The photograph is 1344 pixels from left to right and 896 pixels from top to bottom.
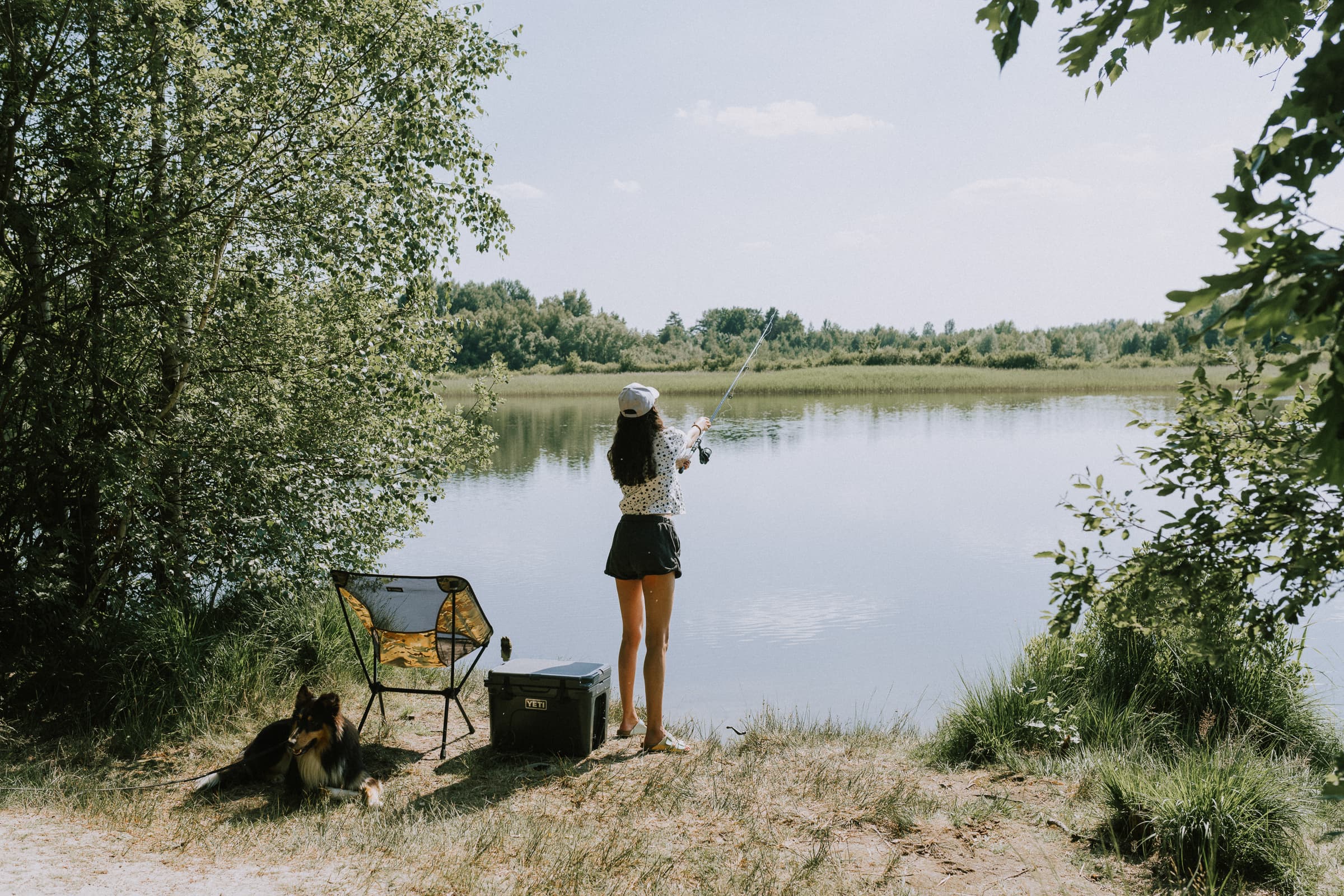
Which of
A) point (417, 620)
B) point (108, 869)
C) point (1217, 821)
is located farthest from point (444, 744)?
point (1217, 821)

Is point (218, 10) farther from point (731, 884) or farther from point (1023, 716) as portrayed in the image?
point (1023, 716)

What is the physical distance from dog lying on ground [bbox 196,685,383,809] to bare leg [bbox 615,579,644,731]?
1113mm

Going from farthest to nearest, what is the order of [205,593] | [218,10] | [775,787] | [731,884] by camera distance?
[205,593]
[218,10]
[775,787]
[731,884]

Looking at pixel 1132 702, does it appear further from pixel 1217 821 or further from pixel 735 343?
pixel 735 343

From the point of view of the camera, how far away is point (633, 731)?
454 cm

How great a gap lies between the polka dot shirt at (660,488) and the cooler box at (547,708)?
737 millimetres

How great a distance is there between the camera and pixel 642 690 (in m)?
6.56

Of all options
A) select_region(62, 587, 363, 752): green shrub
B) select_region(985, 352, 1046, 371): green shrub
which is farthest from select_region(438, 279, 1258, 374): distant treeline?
select_region(62, 587, 363, 752): green shrub

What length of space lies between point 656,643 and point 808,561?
716 centimetres

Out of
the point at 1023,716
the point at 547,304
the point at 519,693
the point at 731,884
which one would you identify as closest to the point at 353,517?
the point at 519,693

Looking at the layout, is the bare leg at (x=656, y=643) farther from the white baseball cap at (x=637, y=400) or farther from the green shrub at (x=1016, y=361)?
the green shrub at (x=1016, y=361)

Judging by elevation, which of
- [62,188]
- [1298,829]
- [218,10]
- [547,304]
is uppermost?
[547,304]

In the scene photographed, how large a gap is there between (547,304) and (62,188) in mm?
75569

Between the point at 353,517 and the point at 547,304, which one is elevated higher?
the point at 547,304
